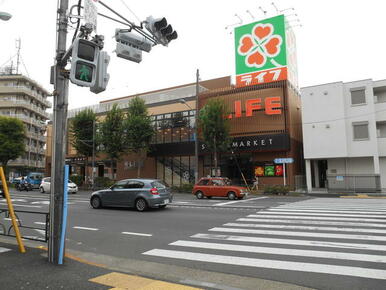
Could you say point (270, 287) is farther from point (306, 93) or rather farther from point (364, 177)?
point (306, 93)

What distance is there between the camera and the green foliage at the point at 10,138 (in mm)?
40344

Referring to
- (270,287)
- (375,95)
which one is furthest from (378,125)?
(270,287)

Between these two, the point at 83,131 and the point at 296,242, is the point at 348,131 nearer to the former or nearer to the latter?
the point at 296,242

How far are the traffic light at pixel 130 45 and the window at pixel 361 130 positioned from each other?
77.2 ft

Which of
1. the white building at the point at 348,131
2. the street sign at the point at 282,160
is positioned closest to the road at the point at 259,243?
the street sign at the point at 282,160

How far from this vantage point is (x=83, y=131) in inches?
1352

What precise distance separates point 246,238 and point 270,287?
343 centimetres

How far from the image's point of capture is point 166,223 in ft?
33.3

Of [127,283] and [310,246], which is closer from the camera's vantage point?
[127,283]

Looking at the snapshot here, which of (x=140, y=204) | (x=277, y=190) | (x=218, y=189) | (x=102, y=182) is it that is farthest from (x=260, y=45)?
(x=140, y=204)

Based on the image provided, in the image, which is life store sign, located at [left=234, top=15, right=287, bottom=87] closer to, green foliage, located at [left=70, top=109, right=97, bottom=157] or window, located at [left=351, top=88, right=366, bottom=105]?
window, located at [left=351, top=88, right=366, bottom=105]

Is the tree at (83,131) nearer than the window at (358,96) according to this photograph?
No

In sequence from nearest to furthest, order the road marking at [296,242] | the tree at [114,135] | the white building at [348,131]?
the road marking at [296,242] → the white building at [348,131] → the tree at [114,135]

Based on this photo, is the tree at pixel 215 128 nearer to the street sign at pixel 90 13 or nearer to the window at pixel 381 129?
the window at pixel 381 129
